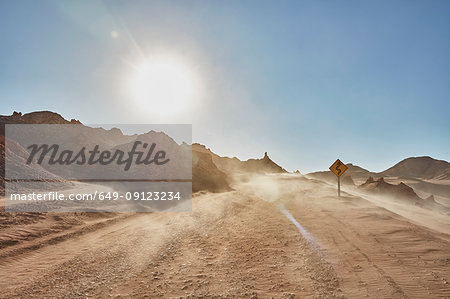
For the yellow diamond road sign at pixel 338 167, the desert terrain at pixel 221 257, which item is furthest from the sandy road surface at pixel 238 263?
the yellow diamond road sign at pixel 338 167

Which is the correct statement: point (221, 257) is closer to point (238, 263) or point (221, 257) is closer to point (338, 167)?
point (238, 263)

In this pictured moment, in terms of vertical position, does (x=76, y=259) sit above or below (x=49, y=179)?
below

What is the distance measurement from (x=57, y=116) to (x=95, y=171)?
39257mm

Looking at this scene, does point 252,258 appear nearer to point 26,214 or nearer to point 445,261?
point 445,261

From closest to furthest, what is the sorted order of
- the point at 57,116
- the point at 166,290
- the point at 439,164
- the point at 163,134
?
the point at 166,290
the point at 163,134
the point at 57,116
the point at 439,164

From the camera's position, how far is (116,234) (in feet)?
32.1

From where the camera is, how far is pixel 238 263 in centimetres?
639

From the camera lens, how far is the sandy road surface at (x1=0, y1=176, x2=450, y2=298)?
4.86 meters

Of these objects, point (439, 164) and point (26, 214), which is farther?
point (439, 164)

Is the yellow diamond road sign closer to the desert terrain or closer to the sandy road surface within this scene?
the desert terrain

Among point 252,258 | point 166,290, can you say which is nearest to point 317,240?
point 252,258

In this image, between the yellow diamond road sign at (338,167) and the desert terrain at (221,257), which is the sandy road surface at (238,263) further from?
the yellow diamond road sign at (338,167)

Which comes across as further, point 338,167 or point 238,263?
point 338,167

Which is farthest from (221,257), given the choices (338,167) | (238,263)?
(338,167)
